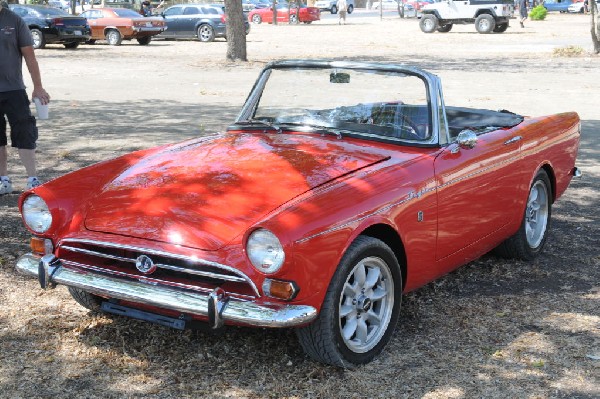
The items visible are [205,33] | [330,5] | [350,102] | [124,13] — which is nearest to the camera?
[350,102]

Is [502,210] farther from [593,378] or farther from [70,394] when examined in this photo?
[70,394]

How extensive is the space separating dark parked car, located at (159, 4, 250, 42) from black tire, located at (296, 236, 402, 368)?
29.4 metres

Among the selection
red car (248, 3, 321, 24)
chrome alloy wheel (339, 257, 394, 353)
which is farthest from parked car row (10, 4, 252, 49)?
chrome alloy wheel (339, 257, 394, 353)

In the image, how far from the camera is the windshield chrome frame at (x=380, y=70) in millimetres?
5067

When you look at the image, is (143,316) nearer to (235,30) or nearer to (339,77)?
(339,77)

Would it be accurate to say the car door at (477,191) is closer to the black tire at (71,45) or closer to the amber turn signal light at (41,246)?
the amber turn signal light at (41,246)

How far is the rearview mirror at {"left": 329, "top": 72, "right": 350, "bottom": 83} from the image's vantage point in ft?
18.0

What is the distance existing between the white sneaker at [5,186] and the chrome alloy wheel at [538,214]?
15.1 feet

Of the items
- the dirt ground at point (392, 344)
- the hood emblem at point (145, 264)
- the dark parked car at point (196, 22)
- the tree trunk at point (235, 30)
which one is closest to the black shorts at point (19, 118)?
the dirt ground at point (392, 344)

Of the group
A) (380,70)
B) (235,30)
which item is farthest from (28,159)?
(235,30)

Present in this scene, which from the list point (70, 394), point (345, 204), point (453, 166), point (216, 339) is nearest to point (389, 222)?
point (345, 204)

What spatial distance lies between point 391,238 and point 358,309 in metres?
0.45

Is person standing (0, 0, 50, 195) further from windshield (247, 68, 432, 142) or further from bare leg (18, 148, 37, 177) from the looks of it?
windshield (247, 68, 432, 142)

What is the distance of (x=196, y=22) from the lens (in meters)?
33.4
